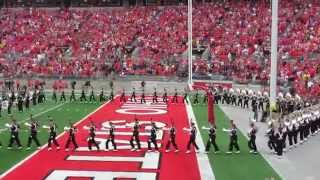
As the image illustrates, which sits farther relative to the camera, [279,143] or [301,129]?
[301,129]

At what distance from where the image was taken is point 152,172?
1631 centimetres

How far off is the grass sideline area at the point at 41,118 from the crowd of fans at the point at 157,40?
7965 mm

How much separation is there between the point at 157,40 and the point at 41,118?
1999cm

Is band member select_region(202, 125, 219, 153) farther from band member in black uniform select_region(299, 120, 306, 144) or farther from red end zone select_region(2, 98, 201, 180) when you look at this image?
band member in black uniform select_region(299, 120, 306, 144)

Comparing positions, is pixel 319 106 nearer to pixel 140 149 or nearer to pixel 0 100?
pixel 140 149

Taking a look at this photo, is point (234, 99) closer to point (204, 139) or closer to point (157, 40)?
point (204, 139)

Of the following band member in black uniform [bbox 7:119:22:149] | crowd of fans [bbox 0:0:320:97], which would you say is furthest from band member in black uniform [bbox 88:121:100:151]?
crowd of fans [bbox 0:0:320:97]

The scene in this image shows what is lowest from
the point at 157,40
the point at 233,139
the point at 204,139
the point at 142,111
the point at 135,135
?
the point at 204,139

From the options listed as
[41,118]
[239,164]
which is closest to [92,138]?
[239,164]

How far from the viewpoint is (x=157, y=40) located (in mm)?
45375

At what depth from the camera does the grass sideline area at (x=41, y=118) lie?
18453 mm

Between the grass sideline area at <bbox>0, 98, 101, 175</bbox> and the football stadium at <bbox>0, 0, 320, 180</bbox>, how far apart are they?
91 mm

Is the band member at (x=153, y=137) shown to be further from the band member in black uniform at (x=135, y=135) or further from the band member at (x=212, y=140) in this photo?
the band member at (x=212, y=140)

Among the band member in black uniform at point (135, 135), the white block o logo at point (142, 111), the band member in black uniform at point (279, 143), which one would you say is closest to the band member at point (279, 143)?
the band member in black uniform at point (279, 143)
